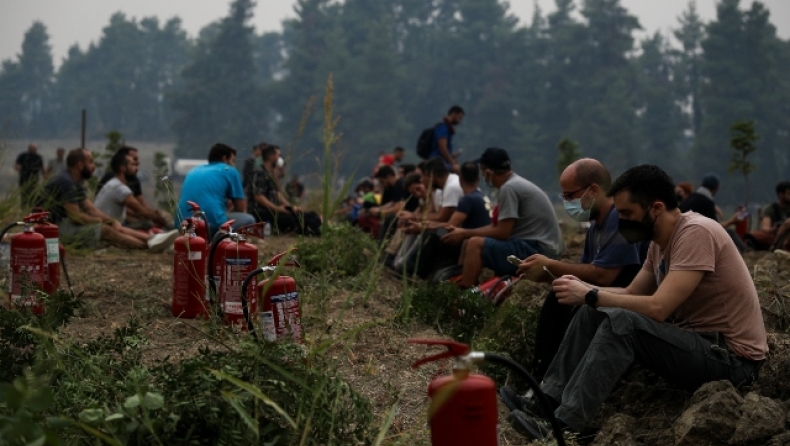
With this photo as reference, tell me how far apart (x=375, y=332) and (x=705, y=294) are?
2.47 meters

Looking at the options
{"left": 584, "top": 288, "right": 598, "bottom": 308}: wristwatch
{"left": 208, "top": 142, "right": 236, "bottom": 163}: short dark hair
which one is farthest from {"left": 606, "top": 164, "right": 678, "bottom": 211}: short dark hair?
{"left": 208, "top": 142, "right": 236, "bottom": 163}: short dark hair

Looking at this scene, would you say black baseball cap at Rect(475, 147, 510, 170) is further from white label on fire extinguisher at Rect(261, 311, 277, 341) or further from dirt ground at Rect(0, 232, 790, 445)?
white label on fire extinguisher at Rect(261, 311, 277, 341)

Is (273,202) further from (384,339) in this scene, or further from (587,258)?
(587,258)

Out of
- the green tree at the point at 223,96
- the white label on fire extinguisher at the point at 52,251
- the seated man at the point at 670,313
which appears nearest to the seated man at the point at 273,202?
the white label on fire extinguisher at the point at 52,251

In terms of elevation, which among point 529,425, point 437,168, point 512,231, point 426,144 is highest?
point 426,144

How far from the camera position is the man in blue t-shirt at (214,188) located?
412 inches

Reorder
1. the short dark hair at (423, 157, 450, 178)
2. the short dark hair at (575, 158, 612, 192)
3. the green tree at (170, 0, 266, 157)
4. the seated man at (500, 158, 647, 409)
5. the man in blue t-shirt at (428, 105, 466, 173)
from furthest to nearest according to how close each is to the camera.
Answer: the green tree at (170, 0, 266, 157)
the man in blue t-shirt at (428, 105, 466, 173)
the short dark hair at (423, 157, 450, 178)
the short dark hair at (575, 158, 612, 192)
the seated man at (500, 158, 647, 409)

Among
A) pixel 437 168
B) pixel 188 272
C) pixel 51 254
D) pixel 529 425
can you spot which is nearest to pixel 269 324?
pixel 529 425

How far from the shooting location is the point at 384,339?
6.93 m

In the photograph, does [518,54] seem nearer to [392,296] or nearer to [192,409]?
[392,296]

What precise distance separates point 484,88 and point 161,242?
65794mm

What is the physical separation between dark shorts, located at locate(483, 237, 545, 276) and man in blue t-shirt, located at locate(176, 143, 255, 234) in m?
2.80

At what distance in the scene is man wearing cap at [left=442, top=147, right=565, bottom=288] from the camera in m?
9.04

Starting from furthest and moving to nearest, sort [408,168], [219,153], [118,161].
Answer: [408,168]
[118,161]
[219,153]
